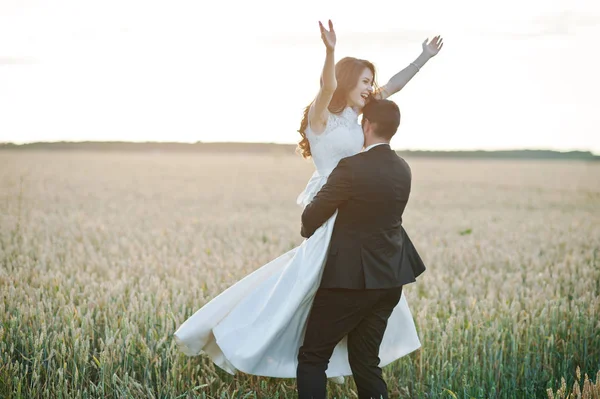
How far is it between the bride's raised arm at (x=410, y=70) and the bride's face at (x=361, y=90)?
434mm

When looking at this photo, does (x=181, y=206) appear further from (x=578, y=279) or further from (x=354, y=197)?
(x=354, y=197)

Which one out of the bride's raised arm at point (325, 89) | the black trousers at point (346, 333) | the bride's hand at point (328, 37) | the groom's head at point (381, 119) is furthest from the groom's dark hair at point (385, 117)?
the black trousers at point (346, 333)

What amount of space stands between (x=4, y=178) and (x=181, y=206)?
9.43 metres

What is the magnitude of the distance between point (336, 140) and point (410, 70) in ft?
3.53

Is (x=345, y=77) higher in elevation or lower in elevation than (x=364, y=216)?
higher

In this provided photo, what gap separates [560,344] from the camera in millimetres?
5375

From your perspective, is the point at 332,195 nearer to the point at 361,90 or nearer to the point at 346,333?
the point at 361,90

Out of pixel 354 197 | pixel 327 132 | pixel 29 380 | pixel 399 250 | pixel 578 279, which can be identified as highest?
pixel 327 132

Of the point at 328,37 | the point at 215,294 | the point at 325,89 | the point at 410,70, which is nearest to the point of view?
the point at 328,37

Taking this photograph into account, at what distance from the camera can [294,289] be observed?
11.8ft

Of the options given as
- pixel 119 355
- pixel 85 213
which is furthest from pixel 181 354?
pixel 85 213

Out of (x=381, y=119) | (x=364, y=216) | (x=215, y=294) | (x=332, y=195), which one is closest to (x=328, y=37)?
(x=381, y=119)

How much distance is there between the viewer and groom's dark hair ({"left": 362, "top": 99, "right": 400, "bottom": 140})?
348 cm

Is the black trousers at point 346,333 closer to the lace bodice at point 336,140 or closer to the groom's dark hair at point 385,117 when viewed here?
the lace bodice at point 336,140
